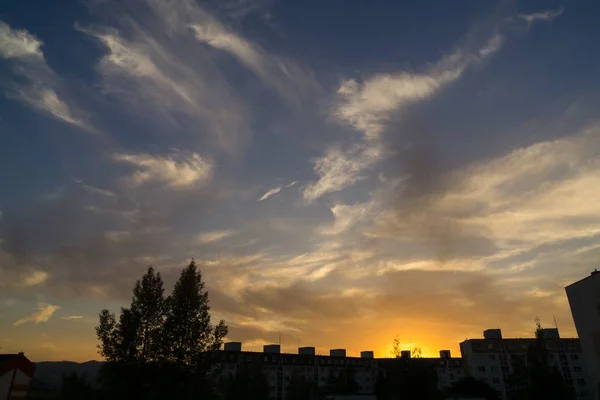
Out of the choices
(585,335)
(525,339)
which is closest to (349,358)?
(525,339)

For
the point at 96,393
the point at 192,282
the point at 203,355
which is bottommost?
the point at 96,393

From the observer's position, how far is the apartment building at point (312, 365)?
443ft

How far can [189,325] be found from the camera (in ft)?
125

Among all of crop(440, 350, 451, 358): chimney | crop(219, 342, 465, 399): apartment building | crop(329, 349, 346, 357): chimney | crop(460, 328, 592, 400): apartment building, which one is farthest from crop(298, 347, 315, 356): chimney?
crop(460, 328, 592, 400): apartment building

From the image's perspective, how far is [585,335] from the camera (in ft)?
203

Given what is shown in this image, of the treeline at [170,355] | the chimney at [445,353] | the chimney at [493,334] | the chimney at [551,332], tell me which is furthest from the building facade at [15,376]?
the chimney at [445,353]

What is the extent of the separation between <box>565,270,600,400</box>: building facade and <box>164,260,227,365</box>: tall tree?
176 feet

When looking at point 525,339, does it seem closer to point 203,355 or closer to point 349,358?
point 349,358

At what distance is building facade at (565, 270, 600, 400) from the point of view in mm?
58625

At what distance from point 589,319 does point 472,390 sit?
165 feet

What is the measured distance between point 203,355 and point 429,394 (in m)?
20.8

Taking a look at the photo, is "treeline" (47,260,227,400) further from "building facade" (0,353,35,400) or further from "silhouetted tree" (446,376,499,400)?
"silhouetted tree" (446,376,499,400)

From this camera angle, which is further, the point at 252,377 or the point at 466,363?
the point at 466,363

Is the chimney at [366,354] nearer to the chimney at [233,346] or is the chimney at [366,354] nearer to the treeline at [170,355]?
the chimney at [233,346]
